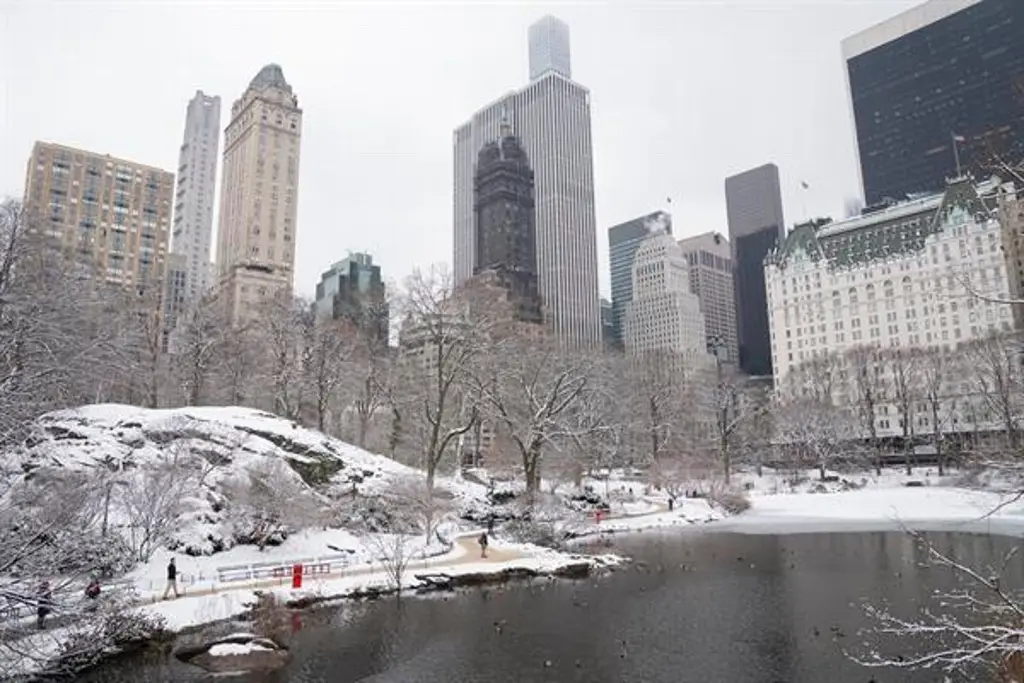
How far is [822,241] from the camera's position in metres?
148

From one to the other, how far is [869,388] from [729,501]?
116ft

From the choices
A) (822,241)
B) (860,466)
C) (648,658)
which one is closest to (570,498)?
(648,658)

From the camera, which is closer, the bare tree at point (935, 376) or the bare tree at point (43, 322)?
the bare tree at point (43, 322)

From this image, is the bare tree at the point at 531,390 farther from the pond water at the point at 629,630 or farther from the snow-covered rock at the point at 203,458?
the pond water at the point at 629,630

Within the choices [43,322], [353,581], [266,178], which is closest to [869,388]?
[353,581]

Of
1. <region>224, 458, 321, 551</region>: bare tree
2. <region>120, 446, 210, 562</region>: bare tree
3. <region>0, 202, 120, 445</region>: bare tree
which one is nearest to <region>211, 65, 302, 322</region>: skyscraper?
<region>0, 202, 120, 445</region>: bare tree

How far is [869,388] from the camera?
82.0 meters

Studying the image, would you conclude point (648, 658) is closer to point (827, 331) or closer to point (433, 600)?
point (433, 600)

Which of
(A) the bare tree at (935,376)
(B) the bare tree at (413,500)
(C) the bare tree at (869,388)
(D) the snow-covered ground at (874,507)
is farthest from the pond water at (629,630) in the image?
(C) the bare tree at (869,388)

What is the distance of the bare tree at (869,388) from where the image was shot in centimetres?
7803

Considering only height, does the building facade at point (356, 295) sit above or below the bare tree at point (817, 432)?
above

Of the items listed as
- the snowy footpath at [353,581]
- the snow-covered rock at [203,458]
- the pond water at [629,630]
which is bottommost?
the pond water at [629,630]

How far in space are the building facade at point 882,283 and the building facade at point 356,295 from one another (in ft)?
217

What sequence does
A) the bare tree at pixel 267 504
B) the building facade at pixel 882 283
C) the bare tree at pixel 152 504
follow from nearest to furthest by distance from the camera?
the bare tree at pixel 152 504
the bare tree at pixel 267 504
the building facade at pixel 882 283
